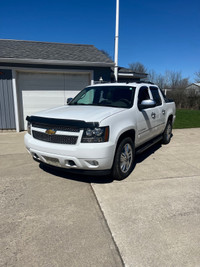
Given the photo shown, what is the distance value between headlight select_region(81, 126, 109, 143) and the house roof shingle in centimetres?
639

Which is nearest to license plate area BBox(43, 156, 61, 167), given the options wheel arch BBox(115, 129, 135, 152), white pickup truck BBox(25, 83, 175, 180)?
white pickup truck BBox(25, 83, 175, 180)

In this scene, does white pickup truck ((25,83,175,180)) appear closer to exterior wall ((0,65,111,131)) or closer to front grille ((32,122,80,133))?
front grille ((32,122,80,133))

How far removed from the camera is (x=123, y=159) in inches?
150

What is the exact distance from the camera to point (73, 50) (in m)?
10.3

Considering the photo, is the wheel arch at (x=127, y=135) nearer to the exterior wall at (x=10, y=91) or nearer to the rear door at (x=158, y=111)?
the rear door at (x=158, y=111)

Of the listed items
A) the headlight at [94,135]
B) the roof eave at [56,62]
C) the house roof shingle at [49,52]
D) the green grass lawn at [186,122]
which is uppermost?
the house roof shingle at [49,52]

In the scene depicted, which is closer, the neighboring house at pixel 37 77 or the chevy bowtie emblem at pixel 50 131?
the chevy bowtie emblem at pixel 50 131

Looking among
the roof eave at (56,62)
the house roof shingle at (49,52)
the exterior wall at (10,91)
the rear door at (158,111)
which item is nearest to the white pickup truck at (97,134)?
the rear door at (158,111)

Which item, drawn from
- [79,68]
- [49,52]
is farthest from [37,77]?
[79,68]

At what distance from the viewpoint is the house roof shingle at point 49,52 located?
8.44 m

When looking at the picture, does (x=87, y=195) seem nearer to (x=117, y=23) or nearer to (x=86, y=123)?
(x=86, y=123)

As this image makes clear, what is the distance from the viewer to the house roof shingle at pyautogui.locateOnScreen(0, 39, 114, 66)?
844cm

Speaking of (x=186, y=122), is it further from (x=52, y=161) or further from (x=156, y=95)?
(x=52, y=161)

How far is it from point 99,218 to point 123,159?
1.36 m
